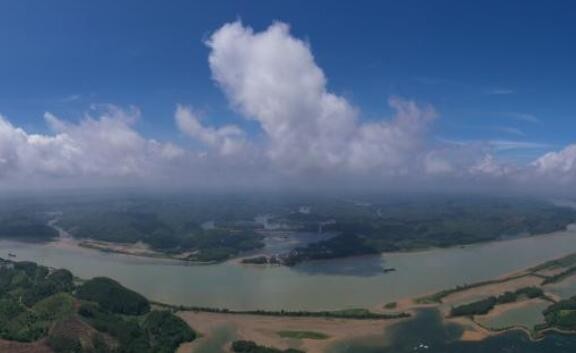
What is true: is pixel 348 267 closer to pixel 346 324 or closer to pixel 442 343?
pixel 346 324

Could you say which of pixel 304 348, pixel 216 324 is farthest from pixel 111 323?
pixel 304 348

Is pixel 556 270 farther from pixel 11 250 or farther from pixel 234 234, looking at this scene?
pixel 11 250

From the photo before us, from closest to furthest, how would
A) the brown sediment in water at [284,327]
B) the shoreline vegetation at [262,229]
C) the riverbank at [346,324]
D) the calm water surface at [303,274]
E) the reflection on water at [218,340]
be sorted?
the reflection on water at [218,340] < the brown sediment in water at [284,327] < the riverbank at [346,324] < the calm water surface at [303,274] < the shoreline vegetation at [262,229]

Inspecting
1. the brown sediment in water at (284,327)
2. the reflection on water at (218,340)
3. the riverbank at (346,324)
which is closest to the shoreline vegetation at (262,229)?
the riverbank at (346,324)

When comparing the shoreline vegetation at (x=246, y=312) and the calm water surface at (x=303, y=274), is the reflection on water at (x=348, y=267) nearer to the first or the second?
the calm water surface at (x=303, y=274)

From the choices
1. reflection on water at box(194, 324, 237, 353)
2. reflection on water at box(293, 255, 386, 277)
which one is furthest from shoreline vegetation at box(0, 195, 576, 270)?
→ reflection on water at box(194, 324, 237, 353)

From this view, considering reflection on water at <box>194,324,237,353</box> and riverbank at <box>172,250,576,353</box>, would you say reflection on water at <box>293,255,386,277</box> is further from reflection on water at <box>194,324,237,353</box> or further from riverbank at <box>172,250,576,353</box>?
reflection on water at <box>194,324,237,353</box>

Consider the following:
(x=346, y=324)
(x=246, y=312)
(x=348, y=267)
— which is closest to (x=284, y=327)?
(x=246, y=312)
